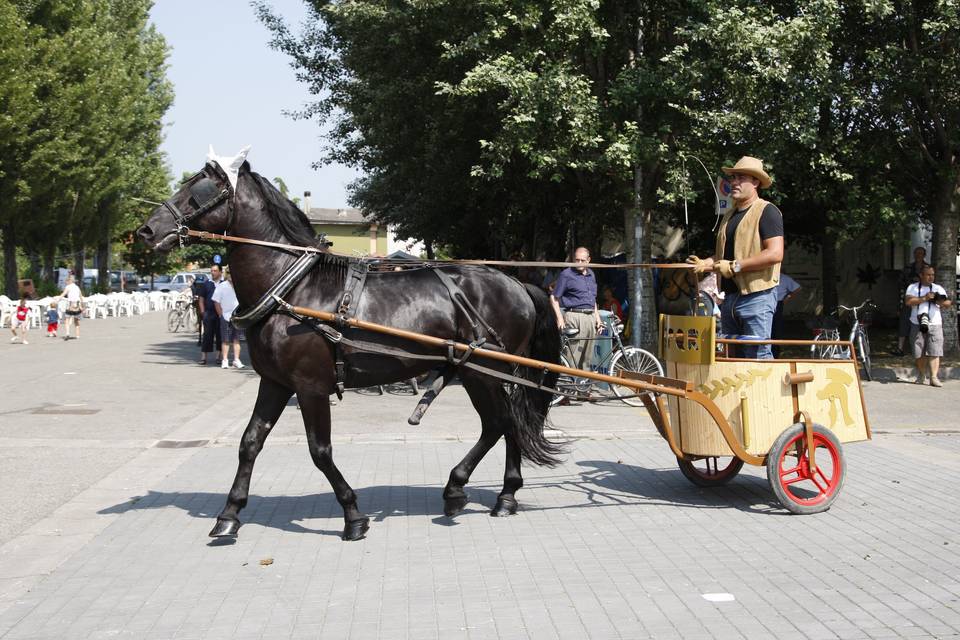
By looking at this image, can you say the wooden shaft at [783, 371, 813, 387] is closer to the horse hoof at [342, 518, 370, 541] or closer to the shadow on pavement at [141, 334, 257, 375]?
the horse hoof at [342, 518, 370, 541]

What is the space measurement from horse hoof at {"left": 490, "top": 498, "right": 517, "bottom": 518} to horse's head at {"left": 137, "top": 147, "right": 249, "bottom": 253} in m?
2.69

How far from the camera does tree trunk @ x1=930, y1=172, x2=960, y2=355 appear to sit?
1634cm

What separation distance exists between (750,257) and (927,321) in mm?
9427

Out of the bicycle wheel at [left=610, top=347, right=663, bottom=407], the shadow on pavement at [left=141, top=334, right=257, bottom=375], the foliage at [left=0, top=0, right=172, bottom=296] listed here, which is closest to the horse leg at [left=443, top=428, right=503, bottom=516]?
the bicycle wheel at [left=610, top=347, right=663, bottom=407]

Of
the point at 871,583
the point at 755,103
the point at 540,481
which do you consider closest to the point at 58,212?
the point at 755,103

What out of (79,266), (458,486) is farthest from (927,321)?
(79,266)

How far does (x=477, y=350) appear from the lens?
20.9 feet

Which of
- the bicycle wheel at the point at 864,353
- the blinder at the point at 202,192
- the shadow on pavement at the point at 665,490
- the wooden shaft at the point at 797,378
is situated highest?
the blinder at the point at 202,192

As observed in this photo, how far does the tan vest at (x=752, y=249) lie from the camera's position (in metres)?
6.72

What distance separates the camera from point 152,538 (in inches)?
240

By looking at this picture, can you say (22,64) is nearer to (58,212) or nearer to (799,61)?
(58,212)

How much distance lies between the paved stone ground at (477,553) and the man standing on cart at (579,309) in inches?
144

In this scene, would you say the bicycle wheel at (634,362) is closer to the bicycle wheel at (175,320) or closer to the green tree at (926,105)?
the green tree at (926,105)

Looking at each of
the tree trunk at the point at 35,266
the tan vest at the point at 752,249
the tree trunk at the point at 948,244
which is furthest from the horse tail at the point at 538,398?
the tree trunk at the point at 35,266
